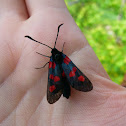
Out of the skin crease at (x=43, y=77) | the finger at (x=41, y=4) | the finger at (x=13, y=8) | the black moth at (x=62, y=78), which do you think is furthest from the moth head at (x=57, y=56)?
the finger at (x=13, y=8)

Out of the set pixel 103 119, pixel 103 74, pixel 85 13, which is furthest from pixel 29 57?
pixel 85 13

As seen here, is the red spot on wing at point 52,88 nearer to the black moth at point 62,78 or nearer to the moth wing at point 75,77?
the black moth at point 62,78

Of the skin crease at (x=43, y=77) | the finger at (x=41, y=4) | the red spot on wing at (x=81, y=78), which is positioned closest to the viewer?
the skin crease at (x=43, y=77)

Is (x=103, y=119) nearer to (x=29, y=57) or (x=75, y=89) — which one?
(x=75, y=89)

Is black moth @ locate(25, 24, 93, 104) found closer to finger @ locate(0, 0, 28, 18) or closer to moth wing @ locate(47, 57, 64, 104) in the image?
moth wing @ locate(47, 57, 64, 104)

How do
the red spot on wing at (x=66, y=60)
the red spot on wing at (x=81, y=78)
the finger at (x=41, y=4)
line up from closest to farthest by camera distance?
the red spot on wing at (x=81, y=78) → the red spot on wing at (x=66, y=60) → the finger at (x=41, y=4)

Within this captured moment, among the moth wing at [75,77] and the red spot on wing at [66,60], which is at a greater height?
the red spot on wing at [66,60]
